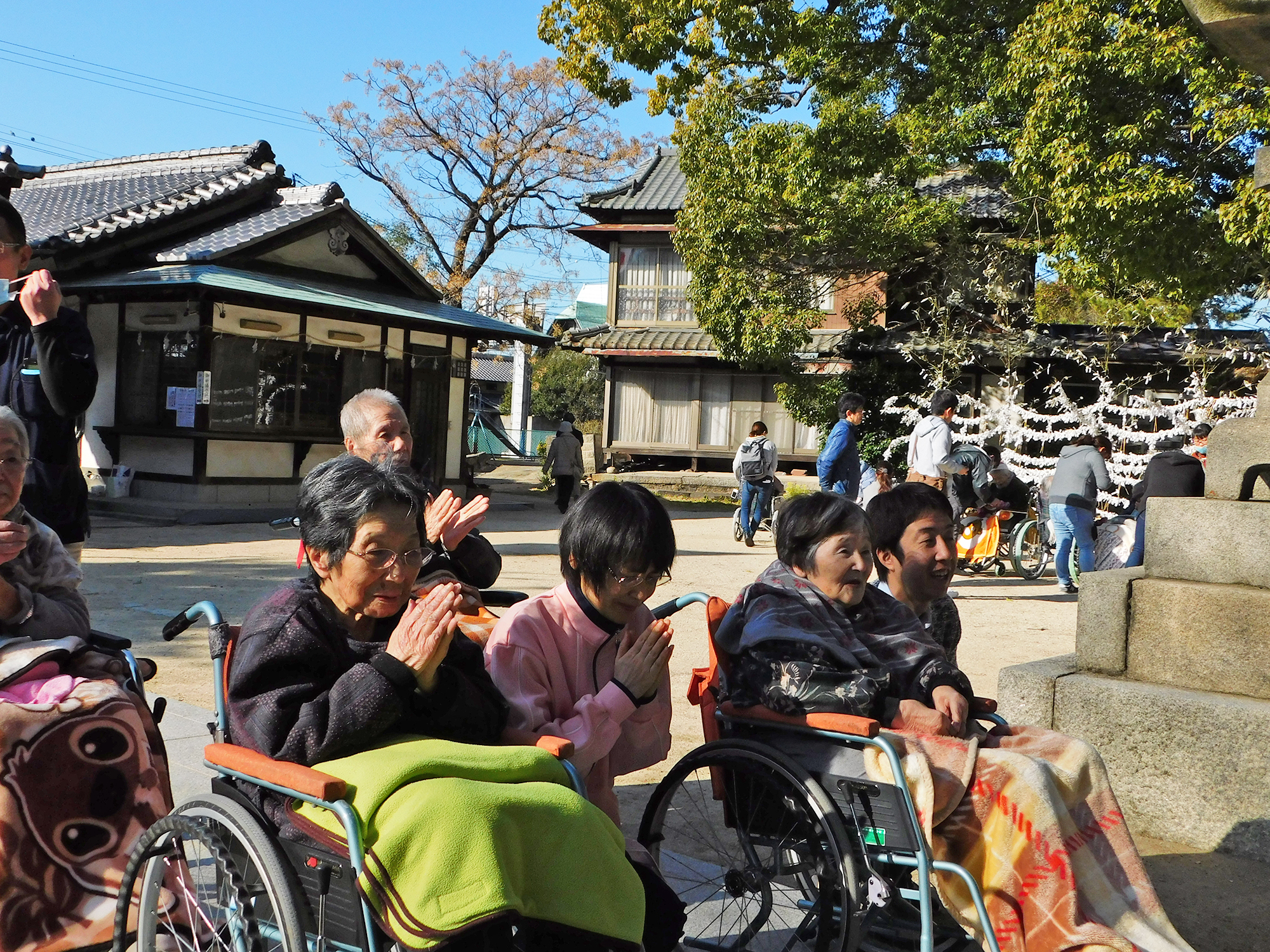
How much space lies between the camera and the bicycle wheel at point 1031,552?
1202 centimetres

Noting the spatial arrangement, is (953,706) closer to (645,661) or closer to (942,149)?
(645,661)

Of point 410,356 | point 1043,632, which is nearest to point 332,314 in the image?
point 410,356

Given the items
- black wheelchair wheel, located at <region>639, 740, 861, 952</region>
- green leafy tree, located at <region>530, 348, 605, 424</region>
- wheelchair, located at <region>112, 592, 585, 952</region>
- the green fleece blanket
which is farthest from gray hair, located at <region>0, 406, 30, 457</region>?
green leafy tree, located at <region>530, 348, 605, 424</region>

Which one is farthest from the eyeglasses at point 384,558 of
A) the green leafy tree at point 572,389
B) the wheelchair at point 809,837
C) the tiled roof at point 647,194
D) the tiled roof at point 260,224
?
the green leafy tree at point 572,389

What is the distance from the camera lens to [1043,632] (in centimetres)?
847

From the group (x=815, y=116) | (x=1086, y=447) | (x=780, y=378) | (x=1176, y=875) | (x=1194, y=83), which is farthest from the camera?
(x=780, y=378)

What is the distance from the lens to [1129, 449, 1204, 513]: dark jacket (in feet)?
29.2

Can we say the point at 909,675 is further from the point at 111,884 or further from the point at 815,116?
the point at 815,116

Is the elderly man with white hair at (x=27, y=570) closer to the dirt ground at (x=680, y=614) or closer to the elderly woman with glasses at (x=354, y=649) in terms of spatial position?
the elderly woman with glasses at (x=354, y=649)

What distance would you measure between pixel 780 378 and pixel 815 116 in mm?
7356

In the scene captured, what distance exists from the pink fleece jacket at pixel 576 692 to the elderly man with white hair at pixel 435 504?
68 centimetres

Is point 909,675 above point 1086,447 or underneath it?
underneath

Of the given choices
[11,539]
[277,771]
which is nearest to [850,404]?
[11,539]

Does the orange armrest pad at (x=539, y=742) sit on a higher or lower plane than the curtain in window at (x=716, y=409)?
lower
